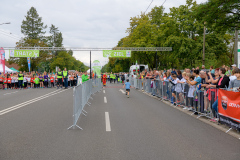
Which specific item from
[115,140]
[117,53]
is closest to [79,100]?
[115,140]

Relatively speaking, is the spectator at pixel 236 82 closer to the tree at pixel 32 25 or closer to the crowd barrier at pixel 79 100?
the crowd barrier at pixel 79 100

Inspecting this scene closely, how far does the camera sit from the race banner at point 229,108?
6.64 m

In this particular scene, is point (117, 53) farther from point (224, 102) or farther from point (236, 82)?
point (224, 102)

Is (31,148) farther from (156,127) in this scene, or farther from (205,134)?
(205,134)

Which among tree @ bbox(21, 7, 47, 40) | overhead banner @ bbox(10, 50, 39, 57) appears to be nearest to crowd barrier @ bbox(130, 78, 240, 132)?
overhead banner @ bbox(10, 50, 39, 57)

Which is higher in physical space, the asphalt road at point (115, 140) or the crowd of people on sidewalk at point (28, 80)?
the crowd of people on sidewalk at point (28, 80)

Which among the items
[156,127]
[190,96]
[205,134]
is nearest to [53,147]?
[156,127]

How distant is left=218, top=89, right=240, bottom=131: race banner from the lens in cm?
664

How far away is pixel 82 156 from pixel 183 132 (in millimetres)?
3086

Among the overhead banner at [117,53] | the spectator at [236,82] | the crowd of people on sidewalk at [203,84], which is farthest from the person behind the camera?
the overhead banner at [117,53]

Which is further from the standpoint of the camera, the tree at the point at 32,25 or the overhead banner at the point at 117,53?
the tree at the point at 32,25

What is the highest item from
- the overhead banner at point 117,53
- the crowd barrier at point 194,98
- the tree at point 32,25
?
the tree at point 32,25

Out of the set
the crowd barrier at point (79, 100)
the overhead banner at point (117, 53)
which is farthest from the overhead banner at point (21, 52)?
the crowd barrier at point (79, 100)

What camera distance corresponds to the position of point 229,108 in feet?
23.0
